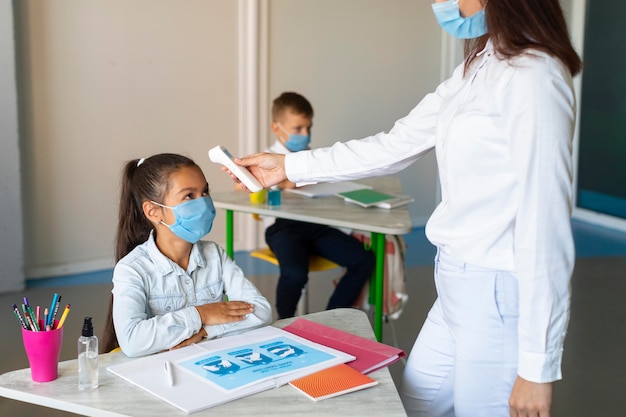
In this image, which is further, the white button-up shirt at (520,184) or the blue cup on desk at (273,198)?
the blue cup on desk at (273,198)

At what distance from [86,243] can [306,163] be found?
3.34m

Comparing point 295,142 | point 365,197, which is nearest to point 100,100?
point 295,142

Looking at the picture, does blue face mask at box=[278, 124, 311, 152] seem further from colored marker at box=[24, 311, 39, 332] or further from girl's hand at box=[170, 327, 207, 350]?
colored marker at box=[24, 311, 39, 332]

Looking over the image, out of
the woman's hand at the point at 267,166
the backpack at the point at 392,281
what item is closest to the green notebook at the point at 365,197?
the backpack at the point at 392,281

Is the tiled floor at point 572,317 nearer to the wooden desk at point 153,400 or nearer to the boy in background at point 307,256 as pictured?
the boy in background at point 307,256

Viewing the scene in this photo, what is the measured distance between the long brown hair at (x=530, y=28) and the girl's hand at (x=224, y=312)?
2.98ft

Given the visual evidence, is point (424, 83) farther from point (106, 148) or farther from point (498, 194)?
point (498, 194)

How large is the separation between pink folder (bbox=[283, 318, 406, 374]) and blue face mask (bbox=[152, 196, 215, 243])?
1.27 ft

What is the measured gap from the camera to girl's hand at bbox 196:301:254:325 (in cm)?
191

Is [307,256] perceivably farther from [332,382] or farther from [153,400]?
[153,400]

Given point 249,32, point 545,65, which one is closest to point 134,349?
point 545,65

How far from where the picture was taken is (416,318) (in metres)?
4.24

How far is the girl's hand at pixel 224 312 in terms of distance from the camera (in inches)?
75.1

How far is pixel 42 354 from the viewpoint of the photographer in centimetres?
160
